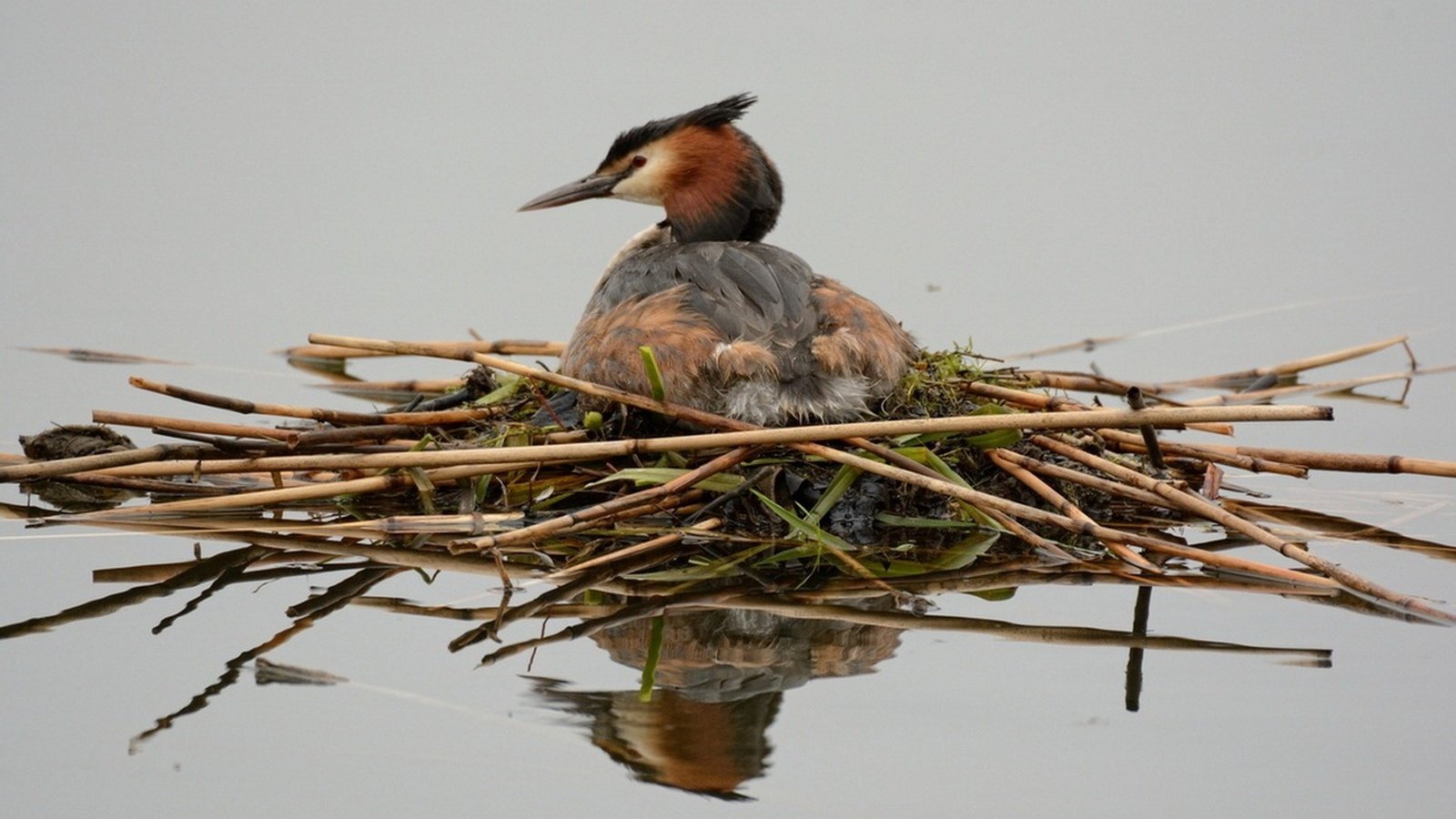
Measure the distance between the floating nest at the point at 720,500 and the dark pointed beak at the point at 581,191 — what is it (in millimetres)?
1016

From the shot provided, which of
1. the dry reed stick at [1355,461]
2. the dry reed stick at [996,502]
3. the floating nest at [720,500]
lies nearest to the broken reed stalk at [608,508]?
the floating nest at [720,500]

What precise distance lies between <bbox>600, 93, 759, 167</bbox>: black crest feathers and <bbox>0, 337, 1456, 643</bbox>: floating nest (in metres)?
0.99

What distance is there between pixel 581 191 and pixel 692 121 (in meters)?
0.53

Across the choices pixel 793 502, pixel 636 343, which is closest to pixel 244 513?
pixel 636 343

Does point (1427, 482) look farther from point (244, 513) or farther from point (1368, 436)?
point (244, 513)

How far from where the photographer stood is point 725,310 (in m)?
4.59

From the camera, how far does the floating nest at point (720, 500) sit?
12.9 feet

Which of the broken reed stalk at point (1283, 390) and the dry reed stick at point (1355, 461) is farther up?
the broken reed stalk at point (1283, 390)

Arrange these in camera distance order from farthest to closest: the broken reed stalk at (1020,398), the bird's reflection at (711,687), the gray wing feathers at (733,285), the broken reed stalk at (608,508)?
the broken reed stalk at (1020,398)
the gray wing feathers at (733,285)
the broken reed stalk at (608,508)
the bird's reflection at (711,687)

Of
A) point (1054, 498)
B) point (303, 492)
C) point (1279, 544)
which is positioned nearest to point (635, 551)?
point (303, 492)

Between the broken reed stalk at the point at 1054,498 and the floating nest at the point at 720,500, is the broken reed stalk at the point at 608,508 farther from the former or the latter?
the broken reed stalk at the point at 1054,498

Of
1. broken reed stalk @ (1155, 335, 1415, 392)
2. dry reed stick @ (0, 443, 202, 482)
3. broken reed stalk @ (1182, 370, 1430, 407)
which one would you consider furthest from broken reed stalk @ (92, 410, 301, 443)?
broken reed stalk @ (1155, 335, 1415, 392)

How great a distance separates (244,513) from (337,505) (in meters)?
0.23

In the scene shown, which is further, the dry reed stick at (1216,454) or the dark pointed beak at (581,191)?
the dark pointed beak at (581,191)
